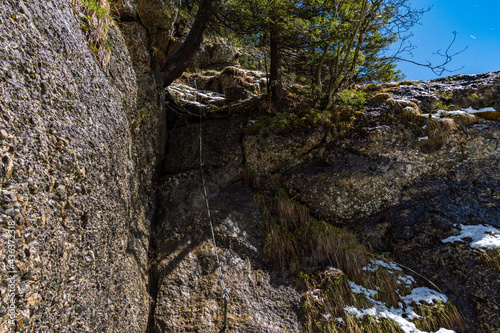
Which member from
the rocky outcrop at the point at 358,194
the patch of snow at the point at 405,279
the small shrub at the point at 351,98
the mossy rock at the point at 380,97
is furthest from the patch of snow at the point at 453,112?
the patch of snow at the point at 405,279

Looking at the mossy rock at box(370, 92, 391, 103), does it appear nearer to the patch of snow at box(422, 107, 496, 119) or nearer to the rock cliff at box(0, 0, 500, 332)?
the rock cliff at box(0, 0, 500, 332)

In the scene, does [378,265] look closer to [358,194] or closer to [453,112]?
[358,194]

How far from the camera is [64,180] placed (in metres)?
2.16

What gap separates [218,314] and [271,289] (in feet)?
3.09

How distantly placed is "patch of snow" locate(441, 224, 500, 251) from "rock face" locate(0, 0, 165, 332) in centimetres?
540

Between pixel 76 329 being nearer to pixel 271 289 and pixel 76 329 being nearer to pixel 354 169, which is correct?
pixel 271 289

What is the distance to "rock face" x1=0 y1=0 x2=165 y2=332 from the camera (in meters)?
1.68

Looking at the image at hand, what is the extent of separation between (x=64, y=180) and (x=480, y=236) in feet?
20.6

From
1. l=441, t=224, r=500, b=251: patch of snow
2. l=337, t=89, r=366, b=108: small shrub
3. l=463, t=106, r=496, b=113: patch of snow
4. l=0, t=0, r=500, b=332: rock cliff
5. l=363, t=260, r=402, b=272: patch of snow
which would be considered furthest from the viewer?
l=337, t=89, r=366, b=108: small shrub

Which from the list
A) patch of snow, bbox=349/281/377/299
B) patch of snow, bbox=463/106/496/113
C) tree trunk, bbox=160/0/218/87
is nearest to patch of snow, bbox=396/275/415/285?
patch of snow, bbox=349/281/377/299

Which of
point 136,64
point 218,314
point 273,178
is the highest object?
point 136,64

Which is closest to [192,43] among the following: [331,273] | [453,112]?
[331,273]

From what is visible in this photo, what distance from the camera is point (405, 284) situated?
4219 mm

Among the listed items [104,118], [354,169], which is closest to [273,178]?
[354,169]
